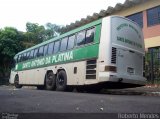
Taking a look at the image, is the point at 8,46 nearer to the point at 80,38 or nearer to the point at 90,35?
the point at 80,38

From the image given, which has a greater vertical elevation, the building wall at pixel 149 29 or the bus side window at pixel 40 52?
the building wall at pixel 149 29

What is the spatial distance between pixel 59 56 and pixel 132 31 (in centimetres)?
404

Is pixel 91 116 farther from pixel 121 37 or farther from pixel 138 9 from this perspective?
pixel 138 9

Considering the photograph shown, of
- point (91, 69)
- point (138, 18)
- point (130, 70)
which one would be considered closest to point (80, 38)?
point (91, 69)

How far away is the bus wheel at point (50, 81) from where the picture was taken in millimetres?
15227

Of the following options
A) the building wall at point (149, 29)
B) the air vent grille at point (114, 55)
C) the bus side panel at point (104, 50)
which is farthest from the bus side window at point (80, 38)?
the building wall at point (149, 29)

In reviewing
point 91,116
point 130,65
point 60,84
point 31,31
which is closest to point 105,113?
point 91,116

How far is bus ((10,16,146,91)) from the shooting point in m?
11.6

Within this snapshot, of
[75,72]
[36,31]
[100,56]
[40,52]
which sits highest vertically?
[36,31]

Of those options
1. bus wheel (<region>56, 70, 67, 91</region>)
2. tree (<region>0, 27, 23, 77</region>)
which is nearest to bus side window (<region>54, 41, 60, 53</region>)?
bus wheel (<region>56, 70, 67, 91</region>)

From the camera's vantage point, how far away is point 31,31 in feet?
144

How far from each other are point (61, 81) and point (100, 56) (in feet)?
11.3

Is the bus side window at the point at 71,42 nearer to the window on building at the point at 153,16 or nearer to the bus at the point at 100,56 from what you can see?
the bus at the point at 100,56

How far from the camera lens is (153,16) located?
1967cm
